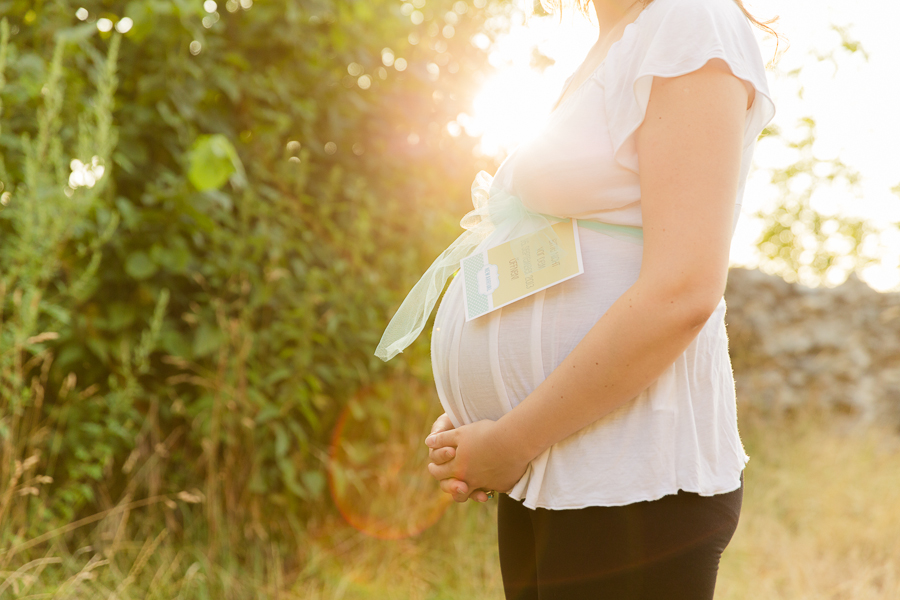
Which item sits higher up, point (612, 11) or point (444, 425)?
point (612, 11)

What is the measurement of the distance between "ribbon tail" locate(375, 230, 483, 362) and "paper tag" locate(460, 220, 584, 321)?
0.13 metres

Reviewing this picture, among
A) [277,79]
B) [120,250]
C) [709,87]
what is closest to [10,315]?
[120,250]

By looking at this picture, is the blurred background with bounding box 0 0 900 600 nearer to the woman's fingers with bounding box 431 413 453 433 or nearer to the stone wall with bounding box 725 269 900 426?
the woman's fingers with bounding box 431 413 453 433

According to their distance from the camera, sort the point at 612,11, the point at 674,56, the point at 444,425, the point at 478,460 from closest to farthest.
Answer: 1. the point at 674,56
2. the point at 478,460
3. the point at 612,11
4. the point at 444,425

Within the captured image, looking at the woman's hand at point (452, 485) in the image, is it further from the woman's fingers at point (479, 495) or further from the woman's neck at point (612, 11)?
the woman's neck at point (612, 11)

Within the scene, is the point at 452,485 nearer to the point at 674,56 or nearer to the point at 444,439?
the point at 444,439

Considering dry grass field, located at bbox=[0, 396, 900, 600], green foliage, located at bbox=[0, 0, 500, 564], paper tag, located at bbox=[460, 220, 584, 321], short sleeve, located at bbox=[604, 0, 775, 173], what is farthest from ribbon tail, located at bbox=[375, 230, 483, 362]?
dry grass field, located at bbox=[0, 396, 900, 600]

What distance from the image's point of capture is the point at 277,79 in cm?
262

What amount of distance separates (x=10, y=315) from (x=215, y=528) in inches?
47.8

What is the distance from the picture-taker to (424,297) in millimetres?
1136

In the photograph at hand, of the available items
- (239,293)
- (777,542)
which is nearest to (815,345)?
(777,542)

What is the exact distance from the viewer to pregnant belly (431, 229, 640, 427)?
83cm

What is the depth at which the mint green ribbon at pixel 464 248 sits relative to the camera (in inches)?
39.3

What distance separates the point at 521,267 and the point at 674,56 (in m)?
0.35
